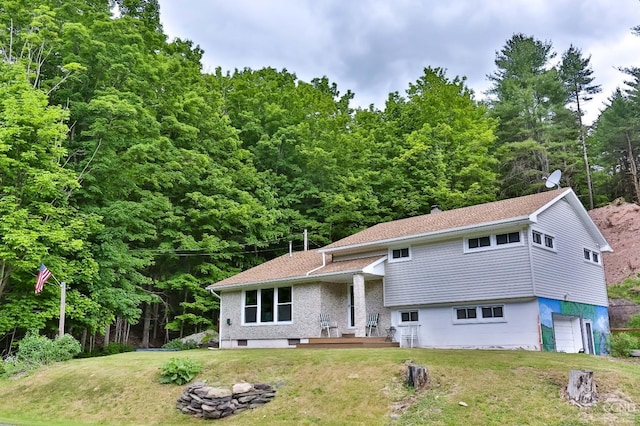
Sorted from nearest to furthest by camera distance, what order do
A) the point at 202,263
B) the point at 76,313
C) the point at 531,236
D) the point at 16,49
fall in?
the point at 531,236
the point at 76,313
the point at 16,49
the point at 202,263

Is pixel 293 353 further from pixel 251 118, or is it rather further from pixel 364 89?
pixel 364 89

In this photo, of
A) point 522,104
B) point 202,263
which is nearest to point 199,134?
point 202,263

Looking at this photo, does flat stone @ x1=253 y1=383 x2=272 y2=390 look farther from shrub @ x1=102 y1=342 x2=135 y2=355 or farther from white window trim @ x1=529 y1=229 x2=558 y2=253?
shrub @ x1=102 y1=342 x2=135 y2=355

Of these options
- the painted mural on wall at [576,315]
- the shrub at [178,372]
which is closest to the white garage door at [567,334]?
the painted mural on wall at [576,315]

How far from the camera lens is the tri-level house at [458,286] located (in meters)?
15.3

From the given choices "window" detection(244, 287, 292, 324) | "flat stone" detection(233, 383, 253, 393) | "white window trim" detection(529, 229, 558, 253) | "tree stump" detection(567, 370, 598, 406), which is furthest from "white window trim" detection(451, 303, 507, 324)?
"flat stone" detection(233, 383, 253, 393)

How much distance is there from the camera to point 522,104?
36531mm

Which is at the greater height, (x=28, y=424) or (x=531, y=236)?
(x=531, y=236)

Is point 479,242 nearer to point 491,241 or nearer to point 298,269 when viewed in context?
point 491,241

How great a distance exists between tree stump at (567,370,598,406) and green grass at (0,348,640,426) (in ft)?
0.70

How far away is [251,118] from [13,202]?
16.4 m

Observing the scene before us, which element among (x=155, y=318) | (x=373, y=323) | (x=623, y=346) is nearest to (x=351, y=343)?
(x=373, y=323)

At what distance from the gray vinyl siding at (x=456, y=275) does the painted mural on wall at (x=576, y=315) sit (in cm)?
110

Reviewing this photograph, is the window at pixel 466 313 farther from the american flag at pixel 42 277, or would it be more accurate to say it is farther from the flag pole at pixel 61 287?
the american flag at pixel 42 277
